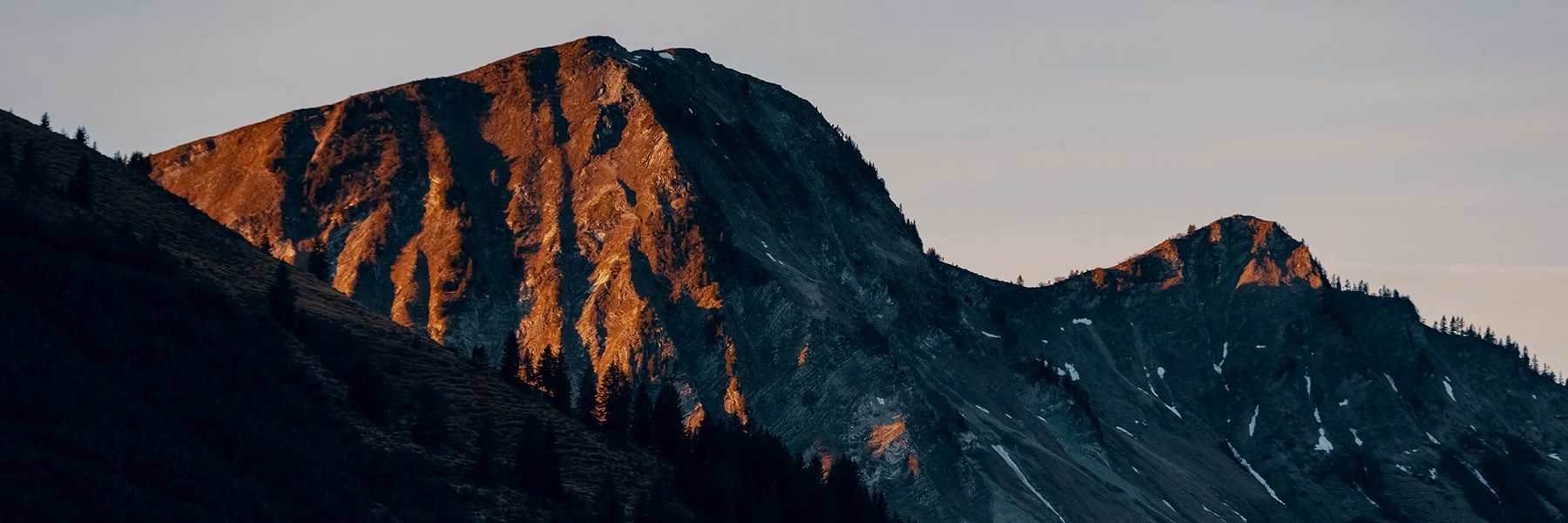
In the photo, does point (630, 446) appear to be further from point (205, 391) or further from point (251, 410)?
point (205, 391)

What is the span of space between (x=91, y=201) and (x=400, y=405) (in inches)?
1268

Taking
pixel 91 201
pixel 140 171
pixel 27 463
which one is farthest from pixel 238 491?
pixel 140 171

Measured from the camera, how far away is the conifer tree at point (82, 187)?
547 ft

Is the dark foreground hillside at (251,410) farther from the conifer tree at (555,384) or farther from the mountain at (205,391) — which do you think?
the conifer tree at (555,384)

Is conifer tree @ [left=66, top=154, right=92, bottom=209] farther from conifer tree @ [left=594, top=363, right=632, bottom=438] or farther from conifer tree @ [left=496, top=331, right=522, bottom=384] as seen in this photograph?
conifer tree @ [left=594, top=363, right=632, bottom=438]

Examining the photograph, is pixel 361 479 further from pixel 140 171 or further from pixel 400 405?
pixel 140 171

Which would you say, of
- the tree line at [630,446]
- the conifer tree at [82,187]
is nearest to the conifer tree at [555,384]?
the tree line at [630,446]

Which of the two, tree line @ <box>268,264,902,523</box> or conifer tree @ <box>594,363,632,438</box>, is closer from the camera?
tree line @ <box>268,264,902,523</box>

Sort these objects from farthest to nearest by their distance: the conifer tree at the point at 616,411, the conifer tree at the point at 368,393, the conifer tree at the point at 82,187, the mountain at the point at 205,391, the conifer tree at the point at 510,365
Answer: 1. the conifer tree at the point at 510,365
2. the conifer tree at the point at 616,411
3. the conifer tree at the point at 82,187
4. the conifer tree at the point at 368,393
5. the mountain at the point at 205,391

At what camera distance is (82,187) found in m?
168

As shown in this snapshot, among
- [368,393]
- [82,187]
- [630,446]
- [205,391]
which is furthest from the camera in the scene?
[630,446]

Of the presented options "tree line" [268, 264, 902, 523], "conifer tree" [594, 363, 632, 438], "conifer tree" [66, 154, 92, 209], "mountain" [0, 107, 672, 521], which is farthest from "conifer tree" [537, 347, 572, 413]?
"conifer tree" [66, 154, 92, 209]

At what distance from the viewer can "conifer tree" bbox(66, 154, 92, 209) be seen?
16662cm

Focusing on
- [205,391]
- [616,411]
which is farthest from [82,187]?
[616,411]
